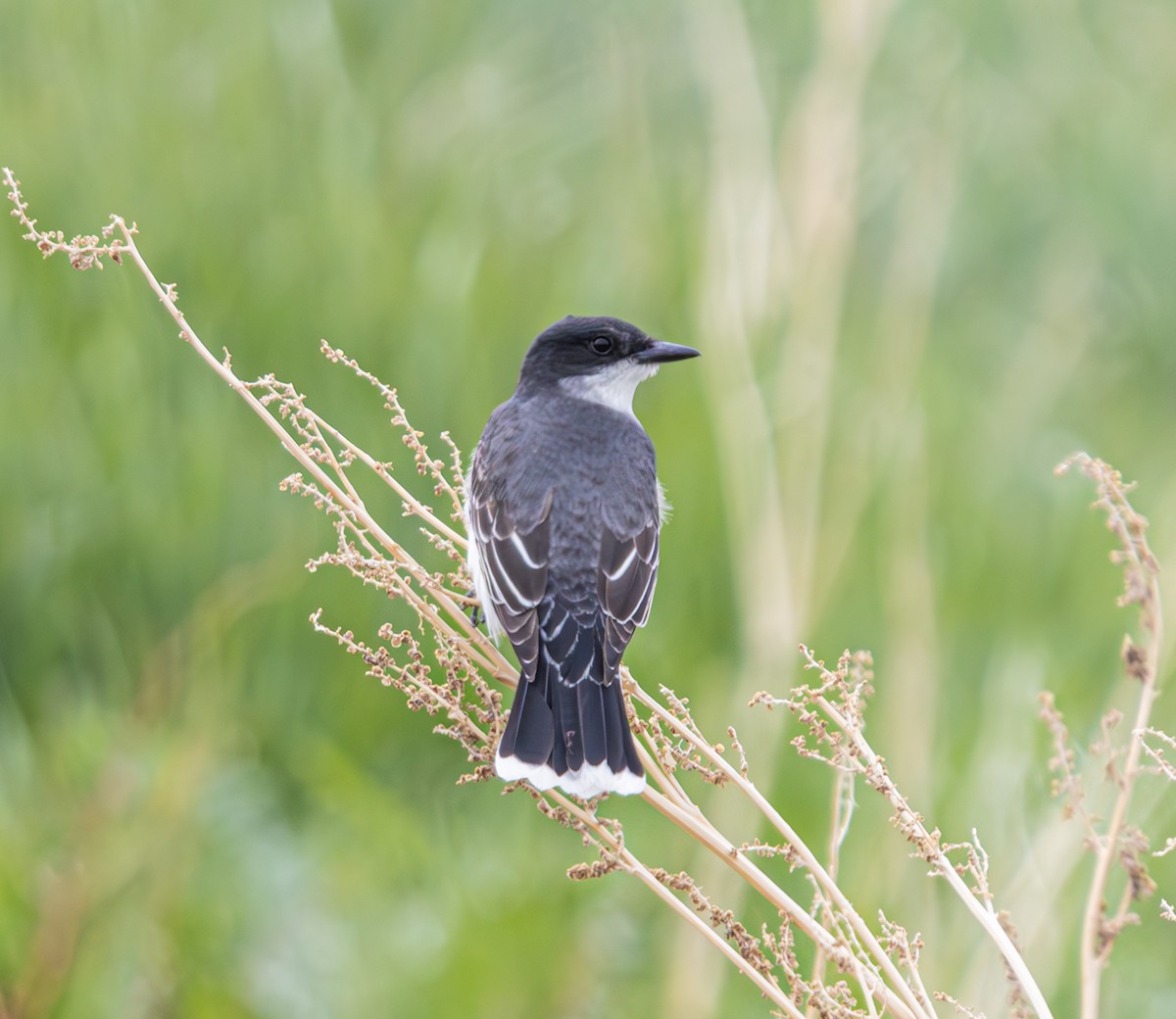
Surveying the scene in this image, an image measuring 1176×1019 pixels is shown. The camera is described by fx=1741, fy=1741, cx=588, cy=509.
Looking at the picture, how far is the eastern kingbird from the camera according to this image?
3.11 m

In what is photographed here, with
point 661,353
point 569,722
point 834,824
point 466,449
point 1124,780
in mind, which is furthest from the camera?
point 466,449

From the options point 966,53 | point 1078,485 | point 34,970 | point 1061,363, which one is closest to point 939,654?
point 1078,485

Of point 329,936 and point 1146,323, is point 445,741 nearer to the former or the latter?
point 329,936

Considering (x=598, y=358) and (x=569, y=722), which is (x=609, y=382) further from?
(x=569, y=722)

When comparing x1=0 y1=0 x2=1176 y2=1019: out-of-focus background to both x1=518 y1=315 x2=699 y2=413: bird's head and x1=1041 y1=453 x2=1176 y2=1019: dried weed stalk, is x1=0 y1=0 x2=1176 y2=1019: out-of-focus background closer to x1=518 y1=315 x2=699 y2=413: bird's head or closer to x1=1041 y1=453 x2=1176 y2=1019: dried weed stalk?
x1=518 y1=315 x2=699 y2=413: bird's head

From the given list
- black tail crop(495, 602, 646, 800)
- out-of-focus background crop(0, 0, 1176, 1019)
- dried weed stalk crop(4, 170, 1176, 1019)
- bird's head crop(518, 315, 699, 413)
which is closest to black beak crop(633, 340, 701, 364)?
bird's head crop(518, 315, 699, 413)

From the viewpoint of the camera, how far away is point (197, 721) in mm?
3828

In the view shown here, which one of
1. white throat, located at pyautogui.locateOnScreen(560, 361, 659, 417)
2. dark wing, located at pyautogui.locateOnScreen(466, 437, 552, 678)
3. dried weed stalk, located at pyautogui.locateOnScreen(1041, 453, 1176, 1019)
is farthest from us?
white throat, located at pyautogui.locateOnScreen(560, 361, 659, 417)

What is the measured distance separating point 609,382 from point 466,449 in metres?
0.40

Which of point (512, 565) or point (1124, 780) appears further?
point (512, 565)

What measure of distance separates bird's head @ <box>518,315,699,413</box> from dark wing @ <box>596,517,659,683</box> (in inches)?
24.5

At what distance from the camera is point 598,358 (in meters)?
4.33

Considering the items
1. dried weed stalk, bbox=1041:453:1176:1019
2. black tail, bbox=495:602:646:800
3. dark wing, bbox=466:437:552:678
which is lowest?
dried weed stalk, bbox=1041:453:1176:1019

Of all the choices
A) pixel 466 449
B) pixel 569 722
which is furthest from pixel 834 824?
pixel 466 449
